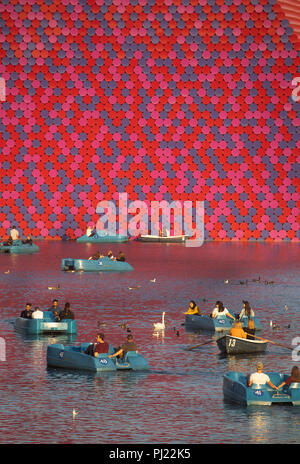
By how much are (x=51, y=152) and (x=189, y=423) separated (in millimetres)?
58120

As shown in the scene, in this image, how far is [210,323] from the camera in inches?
1267

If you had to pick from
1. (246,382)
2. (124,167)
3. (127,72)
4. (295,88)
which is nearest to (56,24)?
(127,72)

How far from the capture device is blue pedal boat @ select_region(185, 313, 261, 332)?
32.0m

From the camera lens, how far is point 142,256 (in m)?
61.4

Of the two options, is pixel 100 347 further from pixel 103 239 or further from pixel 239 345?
pixel 103 239

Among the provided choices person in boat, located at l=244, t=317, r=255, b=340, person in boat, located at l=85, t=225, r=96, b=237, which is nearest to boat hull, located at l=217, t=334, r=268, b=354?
person in boat, located at l=244, t=317, r=255, b=340

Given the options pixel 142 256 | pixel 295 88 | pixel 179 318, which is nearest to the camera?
pixel 179 318

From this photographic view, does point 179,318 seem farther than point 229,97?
No

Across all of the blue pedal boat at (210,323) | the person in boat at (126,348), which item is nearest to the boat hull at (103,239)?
the blue pedal boat at (210,323)

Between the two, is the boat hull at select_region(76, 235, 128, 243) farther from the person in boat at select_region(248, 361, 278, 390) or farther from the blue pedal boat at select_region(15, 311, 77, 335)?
the person in boat at select_region(248, 361, 278, 390)

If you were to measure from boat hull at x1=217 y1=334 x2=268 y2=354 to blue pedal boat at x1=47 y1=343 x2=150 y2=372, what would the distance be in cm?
332

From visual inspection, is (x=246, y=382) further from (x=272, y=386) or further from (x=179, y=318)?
(x=179, y=318)
